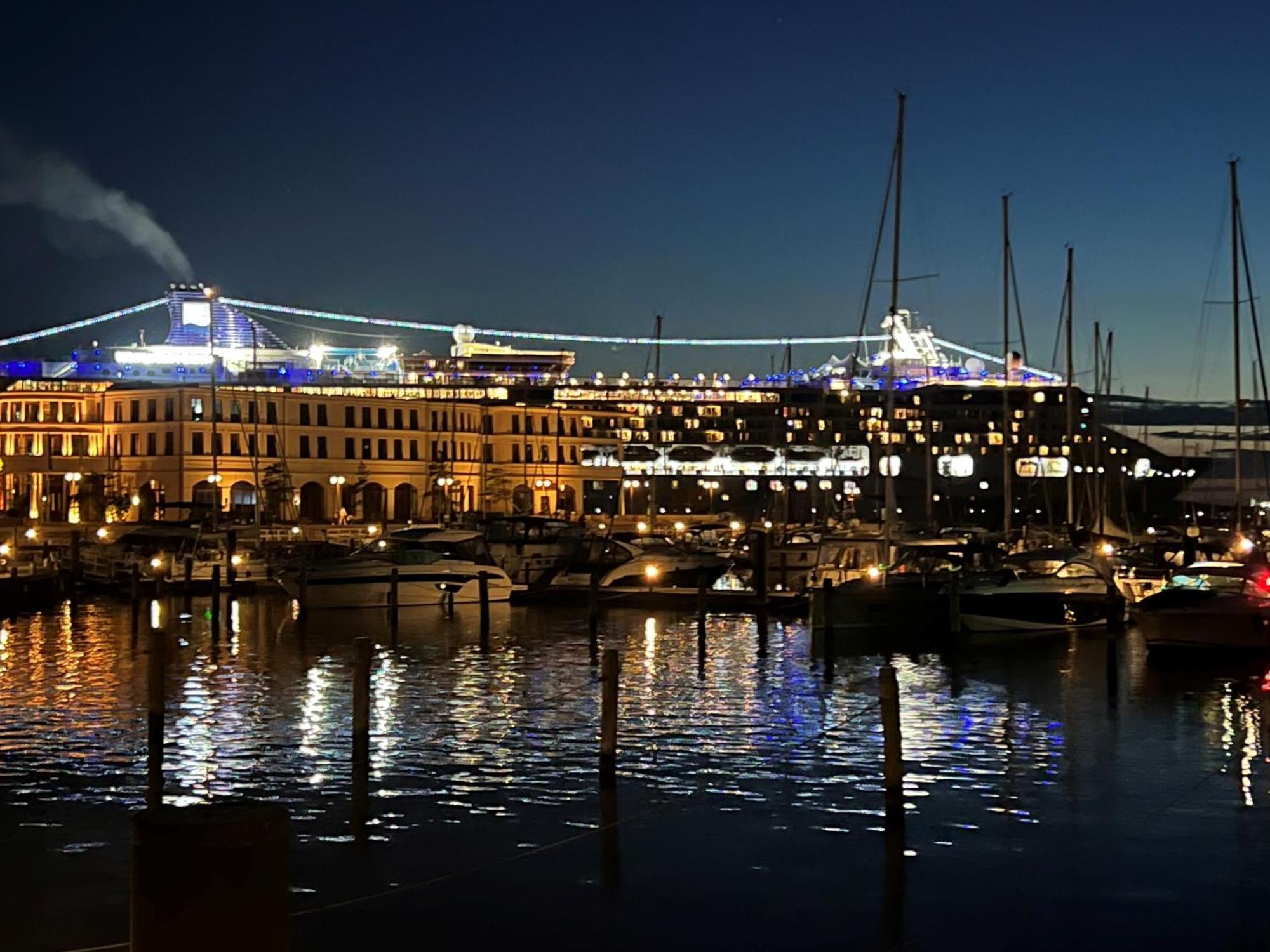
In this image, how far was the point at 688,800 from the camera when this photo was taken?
18.9 metres

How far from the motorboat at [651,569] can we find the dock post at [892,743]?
38584 mm

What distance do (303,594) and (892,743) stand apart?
36.2 metres

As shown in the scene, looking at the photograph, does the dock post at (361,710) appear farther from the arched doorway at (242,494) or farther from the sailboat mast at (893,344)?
the arched doorway at (242,494)

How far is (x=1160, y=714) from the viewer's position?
1083 inches

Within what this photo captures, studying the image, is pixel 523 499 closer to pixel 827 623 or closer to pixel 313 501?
pixel 313 501

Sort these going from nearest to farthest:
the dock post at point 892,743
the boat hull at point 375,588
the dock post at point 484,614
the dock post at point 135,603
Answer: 1. the dock post at point 892,743
2. the dock post at point 484,614
3. the dock post at point 135,603
4. the boat hull at point 375,588

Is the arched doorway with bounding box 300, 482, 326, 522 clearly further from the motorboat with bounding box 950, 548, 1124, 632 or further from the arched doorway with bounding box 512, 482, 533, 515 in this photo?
the motorboat with bounding box 950, 548, 1124, 632

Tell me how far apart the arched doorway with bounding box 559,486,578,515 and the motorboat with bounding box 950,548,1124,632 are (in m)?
95.8

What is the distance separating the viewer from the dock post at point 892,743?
55.4 ft

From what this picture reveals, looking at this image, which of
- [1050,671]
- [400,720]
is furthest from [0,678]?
[1050,671]

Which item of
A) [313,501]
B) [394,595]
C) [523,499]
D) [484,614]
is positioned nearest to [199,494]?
[313,501]

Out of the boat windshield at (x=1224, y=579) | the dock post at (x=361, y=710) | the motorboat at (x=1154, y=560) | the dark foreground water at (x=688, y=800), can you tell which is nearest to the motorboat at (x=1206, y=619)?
the boat windshield at (x=1224, y=579)

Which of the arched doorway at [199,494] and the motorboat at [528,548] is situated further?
the arched doorway at [199,494]

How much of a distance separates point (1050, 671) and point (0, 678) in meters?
22.4
